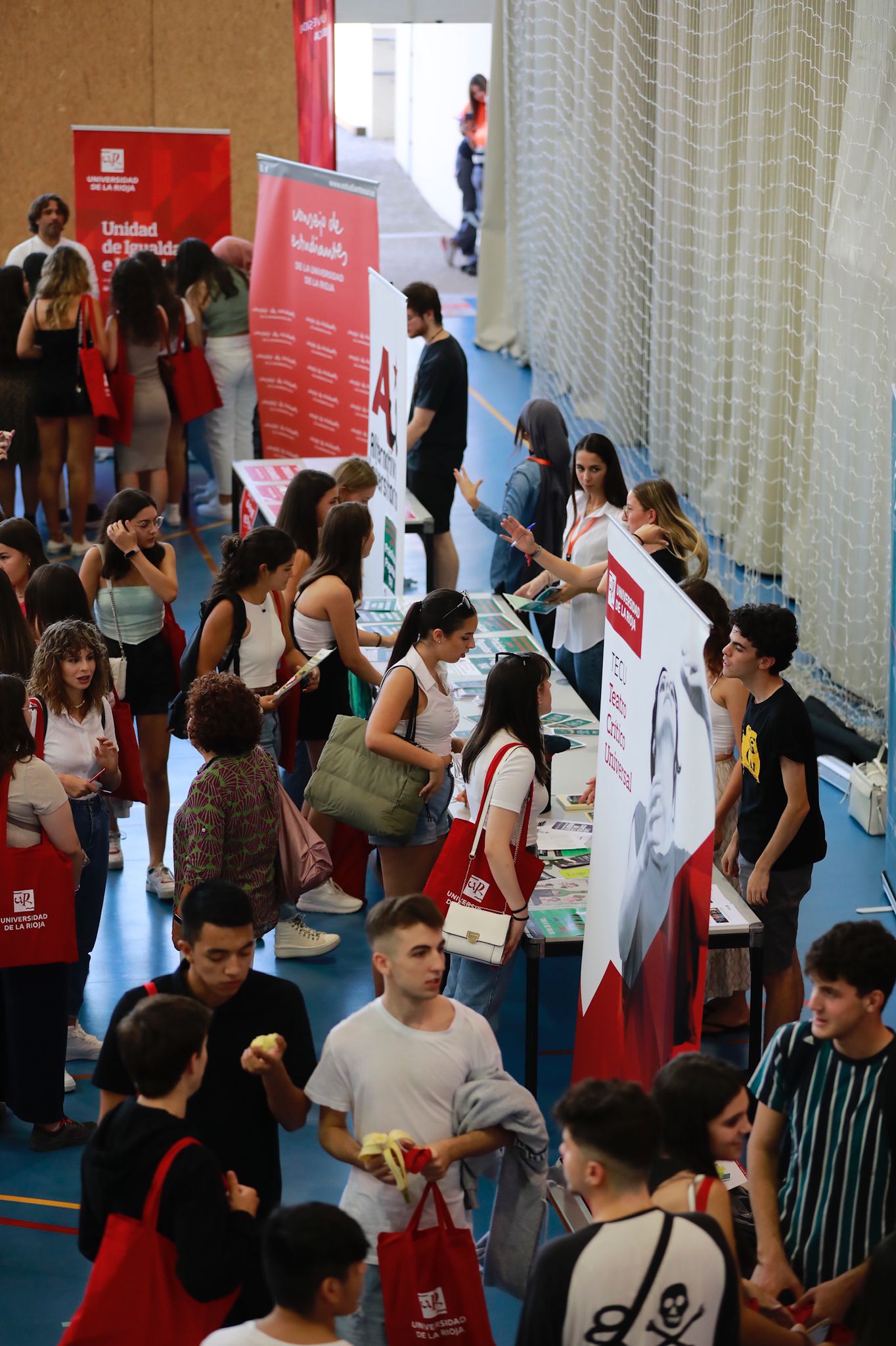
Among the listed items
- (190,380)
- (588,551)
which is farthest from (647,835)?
(190,380)

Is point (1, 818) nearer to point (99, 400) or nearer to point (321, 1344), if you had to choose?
point (321, 1344)

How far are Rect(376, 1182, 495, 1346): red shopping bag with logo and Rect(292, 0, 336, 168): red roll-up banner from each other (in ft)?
25.0

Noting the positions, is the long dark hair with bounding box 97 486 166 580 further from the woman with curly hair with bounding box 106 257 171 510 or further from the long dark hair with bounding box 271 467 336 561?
the woman with curly hair with bounding box 106 257 171 510

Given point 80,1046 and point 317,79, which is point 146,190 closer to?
point 317,79

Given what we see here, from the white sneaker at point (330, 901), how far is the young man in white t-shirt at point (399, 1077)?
2.63 metres

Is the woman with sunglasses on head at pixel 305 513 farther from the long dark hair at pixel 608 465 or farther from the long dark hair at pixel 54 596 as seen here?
the long dark hair at pixel 54 596

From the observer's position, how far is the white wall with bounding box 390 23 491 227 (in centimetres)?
1758

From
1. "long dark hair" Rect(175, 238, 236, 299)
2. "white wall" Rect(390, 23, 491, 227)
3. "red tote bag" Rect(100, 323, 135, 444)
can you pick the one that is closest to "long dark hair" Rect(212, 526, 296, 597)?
"red tote bag" Rect(100, 323, 135, 444)

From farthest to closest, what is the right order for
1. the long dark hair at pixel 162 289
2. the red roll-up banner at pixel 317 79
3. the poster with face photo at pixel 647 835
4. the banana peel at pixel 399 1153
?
the red roll-up banner at pixel 317 79 → the long dark hair at pixel 162 289 → the poster with face photo at pixel 647 835 → the banana peel at pixel 399 1153

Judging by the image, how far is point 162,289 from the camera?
8.52m

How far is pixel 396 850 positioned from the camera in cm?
453

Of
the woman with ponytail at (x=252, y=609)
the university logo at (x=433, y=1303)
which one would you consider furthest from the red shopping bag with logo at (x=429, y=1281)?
the woman with ponytail at (x=252, y=609)

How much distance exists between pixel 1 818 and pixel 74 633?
623 mm

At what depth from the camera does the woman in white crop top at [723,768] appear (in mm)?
4316
